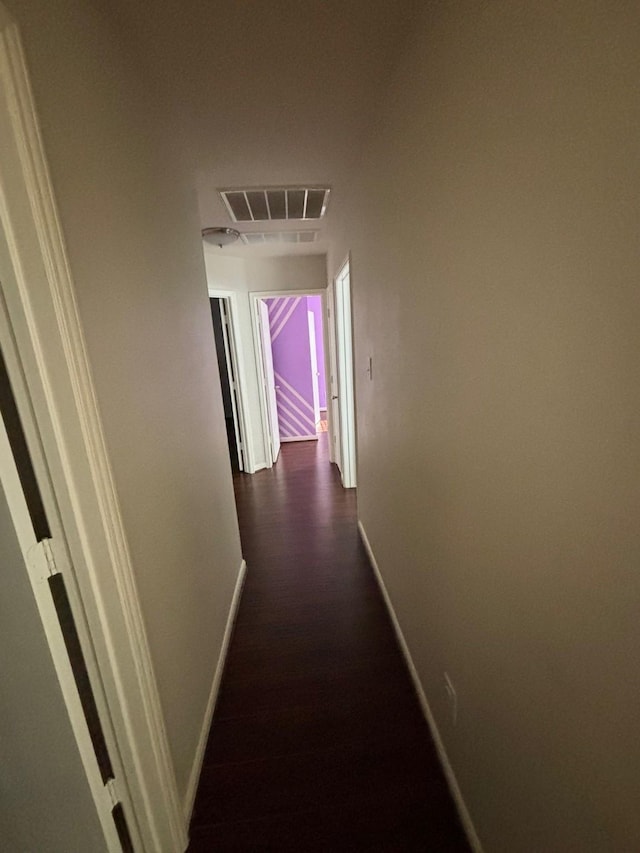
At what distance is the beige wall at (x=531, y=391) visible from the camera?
20.2 inches

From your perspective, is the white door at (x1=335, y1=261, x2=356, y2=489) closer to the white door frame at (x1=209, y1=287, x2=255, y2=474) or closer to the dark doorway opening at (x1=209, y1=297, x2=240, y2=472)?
the white door frame at (x1=209, y1=287, x2=255, y2=474)

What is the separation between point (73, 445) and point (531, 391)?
95 centimetres

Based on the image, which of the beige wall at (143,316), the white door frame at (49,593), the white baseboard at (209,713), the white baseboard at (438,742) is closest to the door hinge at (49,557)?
the white door frame at (49,593)

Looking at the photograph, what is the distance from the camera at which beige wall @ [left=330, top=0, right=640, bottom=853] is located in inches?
20.2

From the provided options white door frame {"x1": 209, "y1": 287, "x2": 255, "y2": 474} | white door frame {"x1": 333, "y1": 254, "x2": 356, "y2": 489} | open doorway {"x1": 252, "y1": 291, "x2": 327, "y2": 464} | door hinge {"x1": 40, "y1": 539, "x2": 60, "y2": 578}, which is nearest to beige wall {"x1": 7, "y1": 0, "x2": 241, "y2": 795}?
door hinge {"x1": 40, "y1": 539, "x2": 60, "y2": 578}

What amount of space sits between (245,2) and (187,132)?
0.72m

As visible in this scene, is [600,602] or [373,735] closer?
[600,602]

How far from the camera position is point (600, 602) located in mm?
572

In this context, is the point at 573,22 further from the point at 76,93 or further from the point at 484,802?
the point at 484,802

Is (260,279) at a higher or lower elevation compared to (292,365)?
higher

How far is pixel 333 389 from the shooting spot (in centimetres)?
410

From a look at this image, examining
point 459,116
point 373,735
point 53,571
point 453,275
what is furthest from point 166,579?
point 459,116

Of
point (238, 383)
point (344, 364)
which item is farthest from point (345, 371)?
point (238, 383)

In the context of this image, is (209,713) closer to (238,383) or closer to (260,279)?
(238,383)
